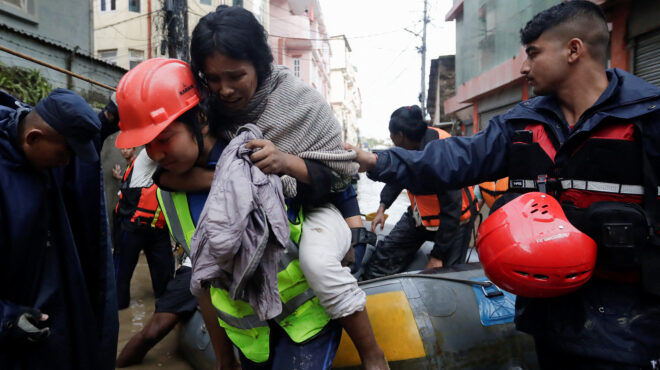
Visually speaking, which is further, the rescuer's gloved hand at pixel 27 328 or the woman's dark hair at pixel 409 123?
the woman's dark hair at pixel 409 123

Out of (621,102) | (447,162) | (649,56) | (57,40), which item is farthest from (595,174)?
(57,40)

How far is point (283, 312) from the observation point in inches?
61.7

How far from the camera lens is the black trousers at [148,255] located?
4.37m

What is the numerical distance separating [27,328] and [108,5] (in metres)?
21.4

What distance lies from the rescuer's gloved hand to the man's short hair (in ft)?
7.92

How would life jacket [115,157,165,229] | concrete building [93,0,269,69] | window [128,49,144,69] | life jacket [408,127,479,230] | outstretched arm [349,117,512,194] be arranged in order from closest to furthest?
outstretched arm [349,117,512,194] → life jacket [408,127,479,230] → life jacket [115,157,165,229] → concrete building [93,0,269,69] → window [128,49,144,69]

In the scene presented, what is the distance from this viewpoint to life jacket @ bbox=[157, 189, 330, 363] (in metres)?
1.54

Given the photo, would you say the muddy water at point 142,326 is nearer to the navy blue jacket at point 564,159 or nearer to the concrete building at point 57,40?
the navy blue jacket at point 564,159

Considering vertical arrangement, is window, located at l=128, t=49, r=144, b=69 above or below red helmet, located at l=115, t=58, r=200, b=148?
above

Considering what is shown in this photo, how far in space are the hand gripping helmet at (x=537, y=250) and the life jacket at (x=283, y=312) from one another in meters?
0.69

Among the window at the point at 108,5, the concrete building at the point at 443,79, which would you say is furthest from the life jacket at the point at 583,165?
the window at the point at 108,5

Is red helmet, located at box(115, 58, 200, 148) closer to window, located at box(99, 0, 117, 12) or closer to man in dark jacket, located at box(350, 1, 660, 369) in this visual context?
man in dark jacket, located at box(350, 1, 660, 369)

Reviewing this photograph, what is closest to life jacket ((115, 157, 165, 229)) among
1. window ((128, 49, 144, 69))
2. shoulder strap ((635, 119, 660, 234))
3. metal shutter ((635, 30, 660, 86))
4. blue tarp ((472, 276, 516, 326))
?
blue tarp ((472, 276, 516, 326))

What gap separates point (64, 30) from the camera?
1015 centimetres
